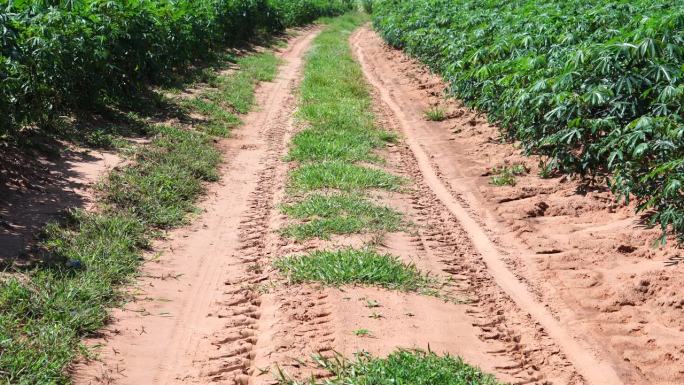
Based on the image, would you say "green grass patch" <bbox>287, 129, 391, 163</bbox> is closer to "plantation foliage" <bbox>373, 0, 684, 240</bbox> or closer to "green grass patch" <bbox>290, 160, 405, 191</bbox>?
"green grass patch" <bbox>290, 160, 405, 191</bbox>

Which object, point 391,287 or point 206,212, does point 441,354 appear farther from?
point 206,212

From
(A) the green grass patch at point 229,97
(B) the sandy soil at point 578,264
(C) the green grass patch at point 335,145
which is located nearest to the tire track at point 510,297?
(B) the sandy soil at point 578,264

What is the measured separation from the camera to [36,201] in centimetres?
663

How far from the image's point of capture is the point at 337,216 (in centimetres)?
679

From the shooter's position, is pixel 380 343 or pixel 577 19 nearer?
pixel 380 343

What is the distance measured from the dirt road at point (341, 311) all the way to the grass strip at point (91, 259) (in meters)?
0.18

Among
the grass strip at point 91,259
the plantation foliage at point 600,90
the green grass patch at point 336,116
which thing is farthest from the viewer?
the green grass patch at point 336,116

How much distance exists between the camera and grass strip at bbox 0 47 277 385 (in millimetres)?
4184

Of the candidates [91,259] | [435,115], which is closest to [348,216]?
[91,259]

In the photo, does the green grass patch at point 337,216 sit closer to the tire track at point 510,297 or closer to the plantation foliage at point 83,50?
the tire track at point 510,297

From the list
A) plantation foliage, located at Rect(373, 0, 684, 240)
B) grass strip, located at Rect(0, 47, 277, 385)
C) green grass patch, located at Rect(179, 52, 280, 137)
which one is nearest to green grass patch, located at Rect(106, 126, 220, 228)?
grass strip, located at Rect(0, 47, 277, 385)

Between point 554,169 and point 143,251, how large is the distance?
183 inches

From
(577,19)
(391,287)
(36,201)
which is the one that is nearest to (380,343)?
(391,287)

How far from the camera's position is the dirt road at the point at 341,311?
14.6 feet
